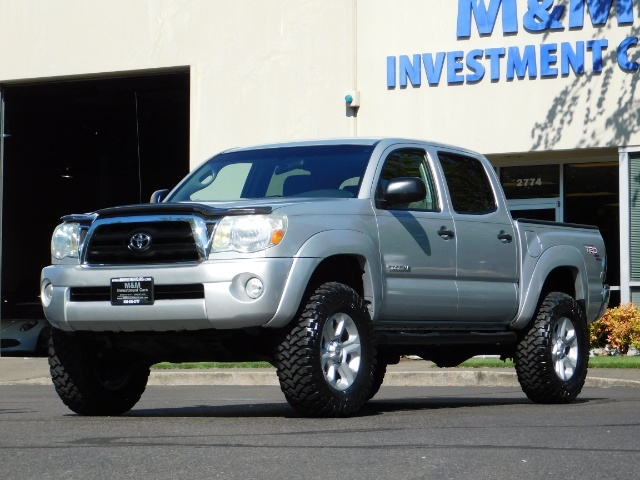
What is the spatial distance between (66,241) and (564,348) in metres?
4.29

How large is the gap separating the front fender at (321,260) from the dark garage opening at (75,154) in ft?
52.7

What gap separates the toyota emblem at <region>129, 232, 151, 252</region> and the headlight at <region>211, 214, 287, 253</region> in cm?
49

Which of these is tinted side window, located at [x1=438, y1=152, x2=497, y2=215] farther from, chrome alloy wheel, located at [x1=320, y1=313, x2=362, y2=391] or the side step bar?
chrome alloy wheel, located at [x1=320, y1=313, x2=362, y2=391]

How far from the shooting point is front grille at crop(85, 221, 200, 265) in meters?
9.05

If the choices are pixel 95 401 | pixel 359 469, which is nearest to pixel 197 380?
pixel 95 401

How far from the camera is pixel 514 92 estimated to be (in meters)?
21.9

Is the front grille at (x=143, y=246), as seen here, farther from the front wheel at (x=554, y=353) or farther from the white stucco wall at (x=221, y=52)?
the white stucco wall at (x=221, y=52)

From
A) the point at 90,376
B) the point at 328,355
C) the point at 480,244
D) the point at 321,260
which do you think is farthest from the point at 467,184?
the point at 90,376

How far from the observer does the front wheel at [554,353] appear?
36.2 feet

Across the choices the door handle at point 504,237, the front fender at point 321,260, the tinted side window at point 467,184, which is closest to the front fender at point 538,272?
the door handle at point 504,237

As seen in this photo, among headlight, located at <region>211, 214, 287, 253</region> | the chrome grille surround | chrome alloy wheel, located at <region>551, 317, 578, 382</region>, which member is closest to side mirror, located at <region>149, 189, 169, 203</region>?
the chrome grille surround

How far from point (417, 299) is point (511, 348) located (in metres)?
1.64

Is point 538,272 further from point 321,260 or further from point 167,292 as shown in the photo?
point 167,292

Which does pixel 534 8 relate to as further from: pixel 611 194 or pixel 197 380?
pixel 197 380
